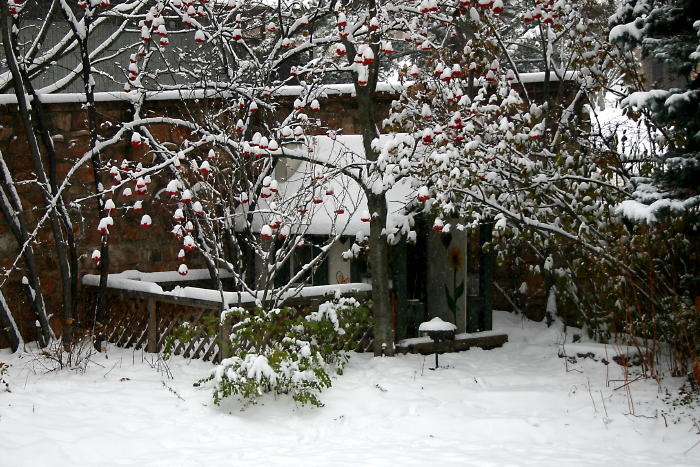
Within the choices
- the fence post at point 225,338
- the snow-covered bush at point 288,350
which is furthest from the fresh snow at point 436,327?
the fence post at point 225,338

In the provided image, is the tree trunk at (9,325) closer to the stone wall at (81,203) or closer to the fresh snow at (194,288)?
the stone wall at (81,203)

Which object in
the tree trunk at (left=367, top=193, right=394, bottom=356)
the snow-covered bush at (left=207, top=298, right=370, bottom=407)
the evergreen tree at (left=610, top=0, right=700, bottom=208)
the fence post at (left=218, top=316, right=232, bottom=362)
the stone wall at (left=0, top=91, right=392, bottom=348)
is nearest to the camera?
the evergreen tree at (left=610, top=0, right=700, bottom=208)

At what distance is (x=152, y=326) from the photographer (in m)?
8.41

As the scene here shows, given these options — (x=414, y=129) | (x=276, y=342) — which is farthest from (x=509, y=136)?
(x=276, y=342)

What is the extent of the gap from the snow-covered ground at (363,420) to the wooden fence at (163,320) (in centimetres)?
29

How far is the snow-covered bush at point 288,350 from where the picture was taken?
21.2 ft

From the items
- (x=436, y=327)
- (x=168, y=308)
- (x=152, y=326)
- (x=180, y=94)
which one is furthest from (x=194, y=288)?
(x=436, y=327)

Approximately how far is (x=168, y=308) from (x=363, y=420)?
2.87 meters

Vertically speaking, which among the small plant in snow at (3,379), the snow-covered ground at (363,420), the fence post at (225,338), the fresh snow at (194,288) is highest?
the fresh snow at (194,288)

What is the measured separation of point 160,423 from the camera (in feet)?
20.2

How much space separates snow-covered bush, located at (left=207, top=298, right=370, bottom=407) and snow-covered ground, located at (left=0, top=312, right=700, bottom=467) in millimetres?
176

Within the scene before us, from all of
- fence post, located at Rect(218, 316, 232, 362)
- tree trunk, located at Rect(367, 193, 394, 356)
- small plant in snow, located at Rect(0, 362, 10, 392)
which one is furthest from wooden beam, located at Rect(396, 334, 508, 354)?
small plant in snow, located at Rect(0, 362, 10, 392)

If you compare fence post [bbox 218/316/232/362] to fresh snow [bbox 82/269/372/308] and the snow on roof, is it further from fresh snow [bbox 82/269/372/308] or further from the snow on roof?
the snow on roof

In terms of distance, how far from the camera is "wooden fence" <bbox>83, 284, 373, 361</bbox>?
7.83 metres
